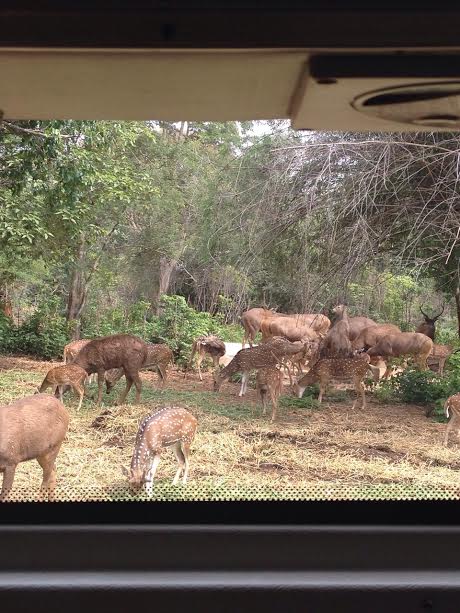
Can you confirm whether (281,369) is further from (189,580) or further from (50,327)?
(189,580)

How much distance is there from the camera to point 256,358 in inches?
104

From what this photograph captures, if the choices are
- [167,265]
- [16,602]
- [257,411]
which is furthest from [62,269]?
[257,411]

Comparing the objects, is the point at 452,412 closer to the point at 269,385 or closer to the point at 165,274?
the point at 269,385

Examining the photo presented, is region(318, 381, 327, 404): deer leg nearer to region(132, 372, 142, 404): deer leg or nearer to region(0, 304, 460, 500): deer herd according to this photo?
region(0, 304, 460, 500): deer herd

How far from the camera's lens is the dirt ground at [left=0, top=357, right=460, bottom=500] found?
1220 millimetres

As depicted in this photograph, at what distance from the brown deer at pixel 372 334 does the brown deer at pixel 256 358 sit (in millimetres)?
254

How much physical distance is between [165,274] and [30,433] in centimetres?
51

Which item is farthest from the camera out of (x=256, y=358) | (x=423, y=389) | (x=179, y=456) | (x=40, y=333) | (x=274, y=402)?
(x=256, y=358)

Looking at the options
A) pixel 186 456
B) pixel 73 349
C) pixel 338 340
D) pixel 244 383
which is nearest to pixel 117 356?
pixel 73 349

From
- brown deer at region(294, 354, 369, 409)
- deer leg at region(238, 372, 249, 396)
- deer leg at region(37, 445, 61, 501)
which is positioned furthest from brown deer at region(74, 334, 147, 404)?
brown deer at region(294, 354, 369, 409)

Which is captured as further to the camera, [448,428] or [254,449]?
[448,428]

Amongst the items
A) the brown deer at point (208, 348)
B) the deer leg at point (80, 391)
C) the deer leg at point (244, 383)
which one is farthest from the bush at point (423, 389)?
the deer leg at point (80, 391)

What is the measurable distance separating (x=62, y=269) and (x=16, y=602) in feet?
2.50
